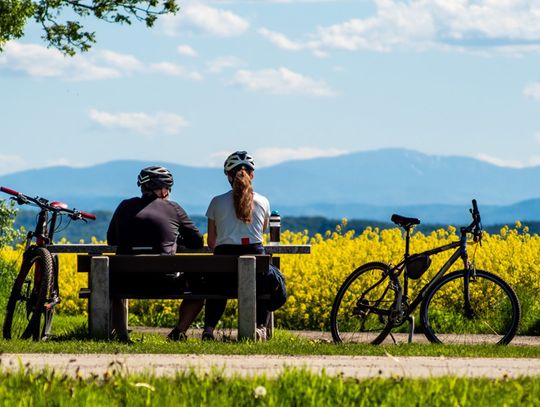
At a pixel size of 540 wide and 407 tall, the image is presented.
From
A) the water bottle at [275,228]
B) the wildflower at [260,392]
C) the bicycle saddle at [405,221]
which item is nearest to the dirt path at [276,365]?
the wildflower at [260,392]

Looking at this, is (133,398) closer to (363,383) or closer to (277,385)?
(277,385)

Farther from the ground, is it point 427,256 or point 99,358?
point 427,256

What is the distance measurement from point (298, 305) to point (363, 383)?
28.1ft

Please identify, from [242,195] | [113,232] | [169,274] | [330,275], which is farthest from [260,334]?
[330,275]

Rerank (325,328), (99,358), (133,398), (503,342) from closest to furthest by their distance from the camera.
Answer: (133,398) → (99,358) → (503,342) → (325,328)

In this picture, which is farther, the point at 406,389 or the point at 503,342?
the point at 503,342

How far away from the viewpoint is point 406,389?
742 centimetres

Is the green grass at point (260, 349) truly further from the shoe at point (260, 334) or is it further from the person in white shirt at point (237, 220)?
the person in white shirt at point (237, 220)

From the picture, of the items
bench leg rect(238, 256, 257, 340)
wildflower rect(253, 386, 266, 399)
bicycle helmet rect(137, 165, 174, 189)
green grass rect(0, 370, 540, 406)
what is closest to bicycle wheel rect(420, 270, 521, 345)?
bench leg rect(238, 256, 257, 340)

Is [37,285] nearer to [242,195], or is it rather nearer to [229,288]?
[229,288]

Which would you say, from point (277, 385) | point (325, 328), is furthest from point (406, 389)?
point (325, 328)

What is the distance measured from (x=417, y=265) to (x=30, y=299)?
3630 millimetres

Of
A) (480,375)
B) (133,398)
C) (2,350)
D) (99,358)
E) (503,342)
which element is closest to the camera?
(133,398)

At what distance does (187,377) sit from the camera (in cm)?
771
